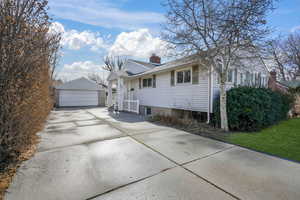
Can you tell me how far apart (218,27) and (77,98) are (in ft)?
59.0

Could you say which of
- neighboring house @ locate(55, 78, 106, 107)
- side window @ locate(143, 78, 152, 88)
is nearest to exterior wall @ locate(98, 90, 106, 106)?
neighboring house @ locate(55, 78, 106, 107)

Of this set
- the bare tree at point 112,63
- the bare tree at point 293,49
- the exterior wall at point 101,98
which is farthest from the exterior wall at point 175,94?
the bare tree at point 293,49

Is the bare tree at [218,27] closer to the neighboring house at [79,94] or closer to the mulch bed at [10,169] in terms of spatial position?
the mulch bed at [10,169]

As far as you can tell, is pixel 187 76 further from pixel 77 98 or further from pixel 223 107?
pixel 77 98

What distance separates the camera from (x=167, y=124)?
7520mm

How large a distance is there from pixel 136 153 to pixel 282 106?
33.2 feet

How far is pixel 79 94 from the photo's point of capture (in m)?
18.6

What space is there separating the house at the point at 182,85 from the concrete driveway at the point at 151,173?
3.91 metres

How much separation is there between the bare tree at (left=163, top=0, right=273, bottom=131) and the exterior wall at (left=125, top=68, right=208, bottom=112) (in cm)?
130

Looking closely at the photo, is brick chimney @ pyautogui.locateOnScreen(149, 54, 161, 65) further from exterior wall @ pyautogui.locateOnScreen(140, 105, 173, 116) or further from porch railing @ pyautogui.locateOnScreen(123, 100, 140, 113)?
exterior wall @ pyautogui.locateOnScreen(140, 105, 173, 116)

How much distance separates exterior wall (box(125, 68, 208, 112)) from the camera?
301 inches

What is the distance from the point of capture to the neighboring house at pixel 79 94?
1748cm

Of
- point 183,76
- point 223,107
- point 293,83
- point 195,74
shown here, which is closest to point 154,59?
point 183,76

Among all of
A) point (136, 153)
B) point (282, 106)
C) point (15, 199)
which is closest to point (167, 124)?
point (136, 153)
